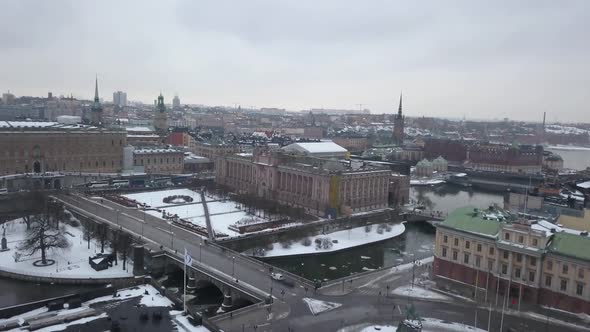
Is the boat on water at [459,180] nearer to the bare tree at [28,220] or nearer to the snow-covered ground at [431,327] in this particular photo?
the snow-covered ground at [431,327]

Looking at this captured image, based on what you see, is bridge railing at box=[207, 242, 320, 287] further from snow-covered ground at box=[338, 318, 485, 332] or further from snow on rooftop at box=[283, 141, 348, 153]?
snow on rooftop at box=[283, 141, 348, 153]

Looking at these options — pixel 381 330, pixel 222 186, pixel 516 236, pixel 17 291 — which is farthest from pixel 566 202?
pixel 17 291

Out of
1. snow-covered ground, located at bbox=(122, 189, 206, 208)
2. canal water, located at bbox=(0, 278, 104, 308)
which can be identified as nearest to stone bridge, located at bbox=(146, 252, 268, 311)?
canal water, located at bbox=(0, 278, 104, 308)

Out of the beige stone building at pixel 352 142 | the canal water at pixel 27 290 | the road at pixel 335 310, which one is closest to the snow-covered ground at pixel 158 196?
the road at pixel 335 310

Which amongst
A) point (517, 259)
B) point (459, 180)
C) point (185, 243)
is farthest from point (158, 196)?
point (459, 180)

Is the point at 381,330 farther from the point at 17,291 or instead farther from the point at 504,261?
the point at 17,291

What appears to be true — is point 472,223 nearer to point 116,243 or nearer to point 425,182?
point 116,243
